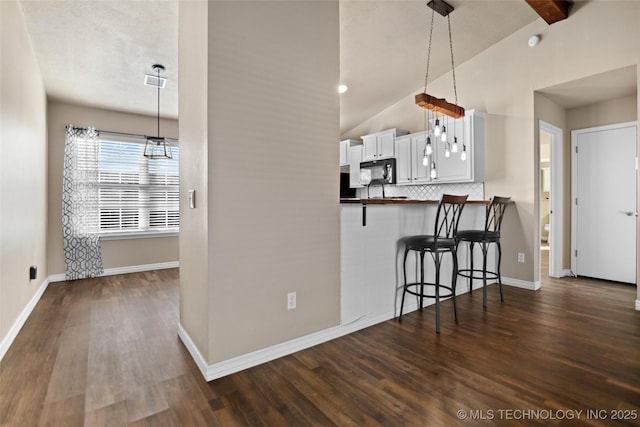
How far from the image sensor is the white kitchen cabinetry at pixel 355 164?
5916 millimetres

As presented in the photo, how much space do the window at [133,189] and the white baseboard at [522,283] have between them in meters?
4.83

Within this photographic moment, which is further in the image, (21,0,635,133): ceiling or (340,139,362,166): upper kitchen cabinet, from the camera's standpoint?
(340,139,362,166): upper kitchen cabinet

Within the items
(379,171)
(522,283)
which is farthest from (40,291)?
(522,283)

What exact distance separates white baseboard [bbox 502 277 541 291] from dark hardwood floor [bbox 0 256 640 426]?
0.81m

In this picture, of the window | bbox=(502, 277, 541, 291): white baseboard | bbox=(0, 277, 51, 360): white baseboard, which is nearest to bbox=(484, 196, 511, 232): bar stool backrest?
bbox=(502, 277, 541, 291): white baseboard

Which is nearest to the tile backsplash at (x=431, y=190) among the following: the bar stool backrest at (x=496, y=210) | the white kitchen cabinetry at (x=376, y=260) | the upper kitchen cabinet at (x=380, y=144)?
the bar stool backrest at (x=496, y=210)

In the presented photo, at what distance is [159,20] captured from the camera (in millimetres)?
2859

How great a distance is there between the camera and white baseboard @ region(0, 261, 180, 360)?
235cm

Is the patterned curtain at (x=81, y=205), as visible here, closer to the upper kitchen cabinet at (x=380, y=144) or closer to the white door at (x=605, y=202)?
the upper kitchen cabinet at (x=380, y=144)

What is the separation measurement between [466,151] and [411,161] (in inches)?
35.2

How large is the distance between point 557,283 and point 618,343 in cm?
202

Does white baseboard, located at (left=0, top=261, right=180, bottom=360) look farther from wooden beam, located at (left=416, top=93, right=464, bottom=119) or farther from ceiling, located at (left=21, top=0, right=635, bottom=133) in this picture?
wooden beam, located at (left=416, top=93, right=464, bottom=119)

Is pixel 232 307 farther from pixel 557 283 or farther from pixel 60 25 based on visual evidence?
pixel 557 283

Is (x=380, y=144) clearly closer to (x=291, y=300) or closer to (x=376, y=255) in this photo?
(x=376, y=255)
